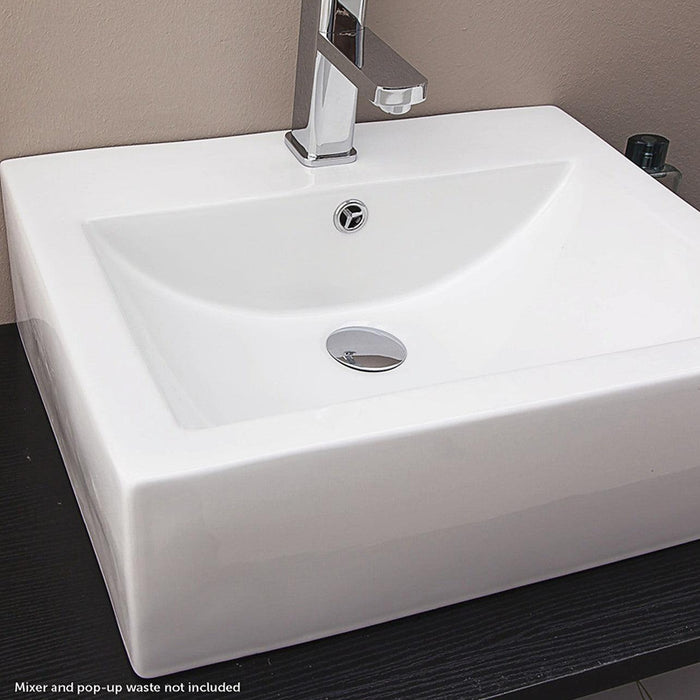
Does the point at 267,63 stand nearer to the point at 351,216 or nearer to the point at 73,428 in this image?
the point at 351,216

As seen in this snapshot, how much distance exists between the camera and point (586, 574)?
85 cm

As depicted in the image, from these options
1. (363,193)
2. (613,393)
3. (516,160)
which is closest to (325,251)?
(363,193)

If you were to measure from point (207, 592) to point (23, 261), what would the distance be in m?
Result: 0.37

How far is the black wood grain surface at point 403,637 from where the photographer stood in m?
0.74

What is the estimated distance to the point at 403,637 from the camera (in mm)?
782

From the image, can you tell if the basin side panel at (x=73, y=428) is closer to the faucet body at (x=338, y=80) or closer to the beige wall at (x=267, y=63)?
the beige wall at (x=267, y=63)

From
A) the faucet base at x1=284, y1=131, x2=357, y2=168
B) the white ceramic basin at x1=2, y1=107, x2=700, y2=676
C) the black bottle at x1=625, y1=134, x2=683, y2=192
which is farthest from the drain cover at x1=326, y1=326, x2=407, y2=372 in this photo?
the black bottle at x1=625, y1=134, x2=683, y2=192

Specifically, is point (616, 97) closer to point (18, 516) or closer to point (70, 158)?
point (70, 158)

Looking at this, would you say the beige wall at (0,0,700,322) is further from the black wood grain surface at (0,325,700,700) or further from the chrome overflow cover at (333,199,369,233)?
the black wood grain surface at (0,325,700,700)

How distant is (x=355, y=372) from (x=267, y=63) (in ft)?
1.07

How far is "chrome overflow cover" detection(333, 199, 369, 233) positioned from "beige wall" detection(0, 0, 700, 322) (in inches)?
5.7

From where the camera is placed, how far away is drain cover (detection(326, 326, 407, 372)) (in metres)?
0.95

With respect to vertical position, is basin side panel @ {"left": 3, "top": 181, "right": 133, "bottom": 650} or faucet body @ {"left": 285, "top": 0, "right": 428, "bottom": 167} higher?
faucet body @ {"left": 285, "top": 0, "right": 428, "bottom": 167}

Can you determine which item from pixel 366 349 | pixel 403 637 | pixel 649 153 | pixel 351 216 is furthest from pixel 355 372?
pixel 649 153
